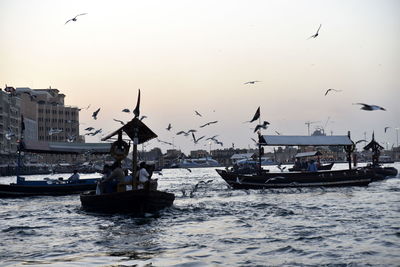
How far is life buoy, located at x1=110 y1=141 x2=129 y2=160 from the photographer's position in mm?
21016

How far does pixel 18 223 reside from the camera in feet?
63.9

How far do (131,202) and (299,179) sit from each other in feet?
65.0

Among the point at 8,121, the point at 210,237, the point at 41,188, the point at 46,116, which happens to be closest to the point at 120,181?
the point at 210,237

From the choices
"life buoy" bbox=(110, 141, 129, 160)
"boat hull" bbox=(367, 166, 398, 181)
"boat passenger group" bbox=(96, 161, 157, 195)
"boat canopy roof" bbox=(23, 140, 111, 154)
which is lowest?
"boat hull" bbox=(367, 166, 398, 181)

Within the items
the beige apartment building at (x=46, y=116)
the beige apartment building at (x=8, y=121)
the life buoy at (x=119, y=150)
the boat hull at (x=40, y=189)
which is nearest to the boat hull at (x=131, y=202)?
the life buoy at (x=119, y=150)

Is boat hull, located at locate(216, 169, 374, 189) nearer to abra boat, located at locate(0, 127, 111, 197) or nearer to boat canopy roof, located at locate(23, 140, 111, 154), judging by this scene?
boat canopy roof, located at locate(23, 140, 111, 154)

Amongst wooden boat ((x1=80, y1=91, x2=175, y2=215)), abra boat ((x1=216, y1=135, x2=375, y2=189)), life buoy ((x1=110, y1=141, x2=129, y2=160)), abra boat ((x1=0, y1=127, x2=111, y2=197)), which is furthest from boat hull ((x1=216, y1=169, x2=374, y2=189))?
wooden boat ((x1=80, y1=91, x2=175, y2=215))

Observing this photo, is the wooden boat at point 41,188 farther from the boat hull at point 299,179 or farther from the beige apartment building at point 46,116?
the beige apartment building at point 46,116

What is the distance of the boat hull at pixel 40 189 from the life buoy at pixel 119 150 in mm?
13492

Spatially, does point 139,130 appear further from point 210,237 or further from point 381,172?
point 381,172

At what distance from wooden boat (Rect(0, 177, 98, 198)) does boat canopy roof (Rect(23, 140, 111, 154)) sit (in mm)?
2084

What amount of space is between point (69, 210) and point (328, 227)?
1235 cm

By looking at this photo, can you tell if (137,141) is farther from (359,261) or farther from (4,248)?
(359,261)

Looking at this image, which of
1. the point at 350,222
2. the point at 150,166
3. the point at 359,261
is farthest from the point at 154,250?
the point at 150,166
